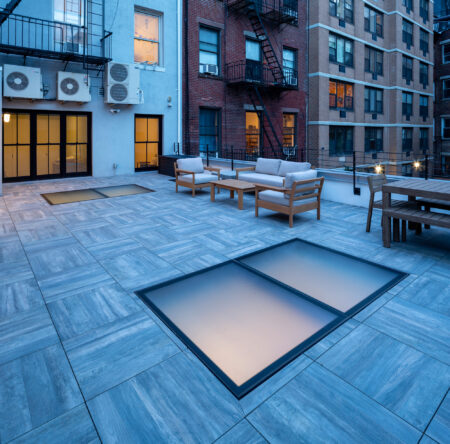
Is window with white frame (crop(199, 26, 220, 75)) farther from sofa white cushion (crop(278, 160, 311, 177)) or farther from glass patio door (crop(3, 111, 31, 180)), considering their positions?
sofa white cushion (crop(278, 160, 311, 177))

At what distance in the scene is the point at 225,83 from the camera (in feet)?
42.0

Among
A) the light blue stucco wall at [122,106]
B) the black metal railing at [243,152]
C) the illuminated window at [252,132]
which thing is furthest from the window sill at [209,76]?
the black metal railing at [243,152]

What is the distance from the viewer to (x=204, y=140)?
1275 cm

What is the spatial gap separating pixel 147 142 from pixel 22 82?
4.09m

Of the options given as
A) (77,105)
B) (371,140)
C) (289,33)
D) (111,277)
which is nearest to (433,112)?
(371,140)

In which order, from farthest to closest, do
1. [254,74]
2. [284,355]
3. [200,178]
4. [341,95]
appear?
[341,95]
[254,74]
[200,178]
[284,355]

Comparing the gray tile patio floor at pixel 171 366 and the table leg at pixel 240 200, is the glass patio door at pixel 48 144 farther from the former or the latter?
the table leg at pixel 240 200

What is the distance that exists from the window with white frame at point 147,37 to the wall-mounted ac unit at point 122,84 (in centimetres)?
99

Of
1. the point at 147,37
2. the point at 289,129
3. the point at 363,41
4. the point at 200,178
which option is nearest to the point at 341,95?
the point at 363,41

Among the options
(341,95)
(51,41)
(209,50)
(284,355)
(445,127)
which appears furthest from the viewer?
(445,127)

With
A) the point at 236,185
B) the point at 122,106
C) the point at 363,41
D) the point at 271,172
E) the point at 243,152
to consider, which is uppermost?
the point at 363,41

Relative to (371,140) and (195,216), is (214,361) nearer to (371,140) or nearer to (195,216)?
(195,216)

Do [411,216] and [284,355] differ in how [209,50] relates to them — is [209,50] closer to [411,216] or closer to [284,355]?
[411,216]

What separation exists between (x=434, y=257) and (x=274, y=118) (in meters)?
11.7
